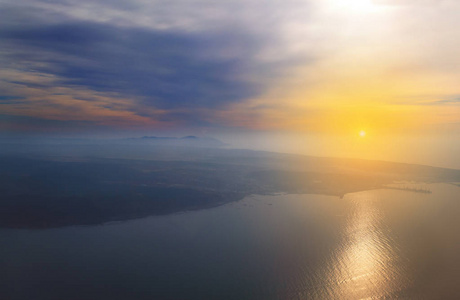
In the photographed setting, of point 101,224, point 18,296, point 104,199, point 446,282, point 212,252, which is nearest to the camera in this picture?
point 18,296

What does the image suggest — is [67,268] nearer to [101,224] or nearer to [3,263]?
[3,263]

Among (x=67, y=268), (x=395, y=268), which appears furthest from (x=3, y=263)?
(x=395, y=268)

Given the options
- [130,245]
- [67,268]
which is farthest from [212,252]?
[67,268]

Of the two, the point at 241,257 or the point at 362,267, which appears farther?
the point at 241,257

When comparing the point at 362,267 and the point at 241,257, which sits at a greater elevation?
the point at 241,257

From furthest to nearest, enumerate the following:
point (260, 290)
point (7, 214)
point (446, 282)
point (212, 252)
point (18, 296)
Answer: point (7, 214) < point (212, 252) < point (446, 282) < point (260, 290) < point (18, 296)

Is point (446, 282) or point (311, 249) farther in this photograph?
point (311, 249)
